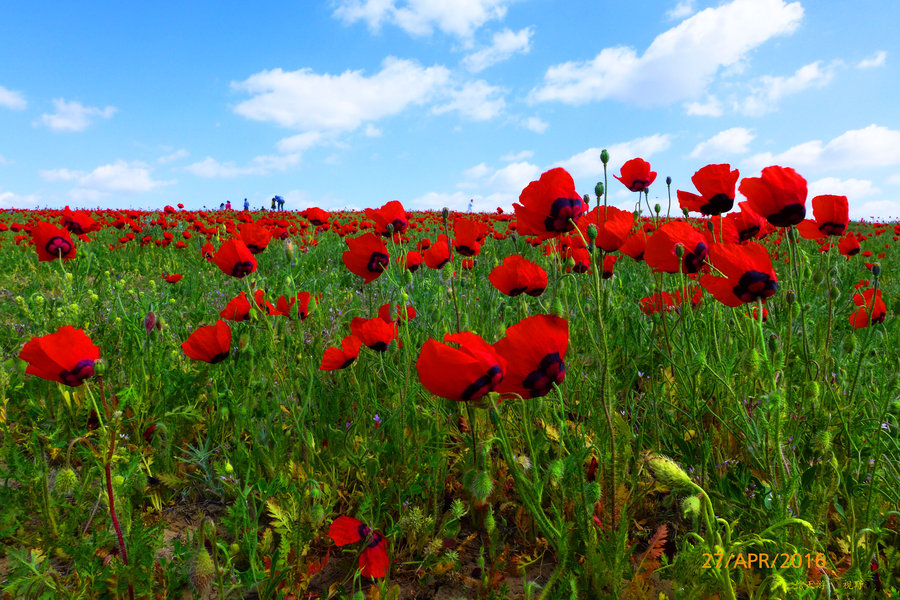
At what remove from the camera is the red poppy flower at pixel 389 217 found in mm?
2471

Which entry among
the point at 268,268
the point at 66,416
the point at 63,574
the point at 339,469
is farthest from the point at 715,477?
the point at 268,268

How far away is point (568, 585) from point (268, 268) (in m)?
5.87

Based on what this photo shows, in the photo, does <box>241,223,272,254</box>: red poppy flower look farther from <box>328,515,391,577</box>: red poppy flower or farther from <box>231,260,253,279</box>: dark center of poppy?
<box>328,515,391,577</box>: red poppy flower

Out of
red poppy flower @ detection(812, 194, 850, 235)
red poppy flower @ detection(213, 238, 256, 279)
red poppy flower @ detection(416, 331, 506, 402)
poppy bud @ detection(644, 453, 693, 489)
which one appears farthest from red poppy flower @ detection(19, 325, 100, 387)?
red poppy flower @ detection(812, 194, 850, 235)

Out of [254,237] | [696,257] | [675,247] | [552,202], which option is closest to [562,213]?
[552,202]

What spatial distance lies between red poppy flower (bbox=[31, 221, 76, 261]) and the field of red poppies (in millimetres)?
531

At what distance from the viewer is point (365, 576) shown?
154 centimetres

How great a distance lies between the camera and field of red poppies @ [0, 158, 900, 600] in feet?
4.17

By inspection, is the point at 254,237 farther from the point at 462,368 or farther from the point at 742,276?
the point at 742,276

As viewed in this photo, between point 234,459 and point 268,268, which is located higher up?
point 268,268

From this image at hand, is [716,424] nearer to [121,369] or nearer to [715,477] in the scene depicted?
[715,477]

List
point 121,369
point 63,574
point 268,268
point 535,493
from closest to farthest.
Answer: point 535,493 → point 63,574 → point 121,369 → point 268,268

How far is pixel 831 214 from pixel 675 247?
1.07 metres

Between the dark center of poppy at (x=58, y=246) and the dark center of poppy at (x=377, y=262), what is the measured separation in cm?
211
